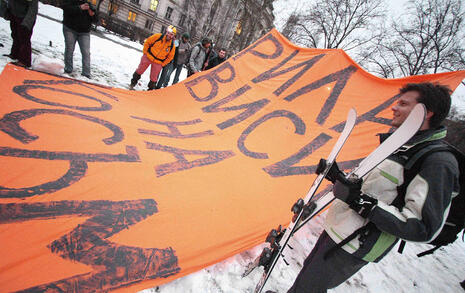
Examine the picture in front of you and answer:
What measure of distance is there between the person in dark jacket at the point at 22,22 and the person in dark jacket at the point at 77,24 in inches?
19.2

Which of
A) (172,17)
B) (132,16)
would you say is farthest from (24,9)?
(172,17)

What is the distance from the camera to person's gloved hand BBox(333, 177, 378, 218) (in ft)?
3.25

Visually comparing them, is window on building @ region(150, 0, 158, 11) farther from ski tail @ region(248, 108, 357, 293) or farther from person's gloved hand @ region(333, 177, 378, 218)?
person's gloved hand @ region(333, 177, 378, 218)

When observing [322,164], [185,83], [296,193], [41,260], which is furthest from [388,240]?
[185,83]

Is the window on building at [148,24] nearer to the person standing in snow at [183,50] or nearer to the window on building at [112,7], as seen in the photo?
the window on building at [112,7]

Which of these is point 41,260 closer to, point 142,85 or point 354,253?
point 354,253

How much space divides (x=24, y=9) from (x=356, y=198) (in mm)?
5895

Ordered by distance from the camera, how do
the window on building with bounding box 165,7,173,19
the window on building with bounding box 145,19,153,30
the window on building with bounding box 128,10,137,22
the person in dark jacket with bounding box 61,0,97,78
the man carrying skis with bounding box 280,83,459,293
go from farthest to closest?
the window on building with bounding box 165,7,173,19 → the window on building with bounding box 145,19,153,30 → the window on building with bounding box 128,10,137,22 → the person in dark jacket with bounding box 61,0,97,78 → the man carrying skis with bounding box 280,83,459,293

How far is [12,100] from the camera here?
2529 millimetres

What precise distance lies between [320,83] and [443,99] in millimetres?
2957

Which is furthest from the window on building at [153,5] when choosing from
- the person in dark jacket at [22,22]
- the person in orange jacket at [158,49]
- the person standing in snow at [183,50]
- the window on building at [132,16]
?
the person in dark jacket at [22,22]

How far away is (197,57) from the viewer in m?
5.72

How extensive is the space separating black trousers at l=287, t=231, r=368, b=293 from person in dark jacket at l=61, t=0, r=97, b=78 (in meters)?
5.46

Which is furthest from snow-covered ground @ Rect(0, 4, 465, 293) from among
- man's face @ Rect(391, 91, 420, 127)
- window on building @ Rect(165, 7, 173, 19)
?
window on building @ Rect(165, 7, 173, 19)
